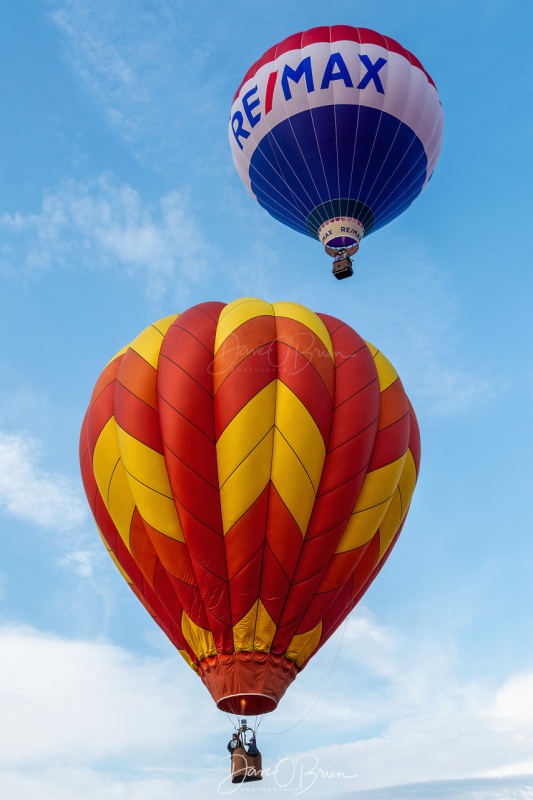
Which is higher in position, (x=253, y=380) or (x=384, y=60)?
(x=384, y=60)

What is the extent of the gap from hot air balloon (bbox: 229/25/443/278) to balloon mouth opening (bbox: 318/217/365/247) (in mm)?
17

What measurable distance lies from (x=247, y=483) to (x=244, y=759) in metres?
3.05

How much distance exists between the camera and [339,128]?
16.1 meters

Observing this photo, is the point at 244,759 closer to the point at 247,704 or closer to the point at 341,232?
the point at 247,704

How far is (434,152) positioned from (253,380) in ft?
25.4

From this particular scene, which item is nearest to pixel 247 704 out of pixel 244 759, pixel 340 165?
pixel 244 759

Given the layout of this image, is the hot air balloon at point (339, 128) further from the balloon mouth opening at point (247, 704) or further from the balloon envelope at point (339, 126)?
the balloon mouth opening at point (247, 704)

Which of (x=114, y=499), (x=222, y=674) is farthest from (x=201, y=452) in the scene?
(x=222, y=674)

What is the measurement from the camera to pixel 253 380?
11.6m

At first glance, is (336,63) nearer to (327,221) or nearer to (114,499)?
(327,221)

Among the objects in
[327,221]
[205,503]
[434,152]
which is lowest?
[205,503]

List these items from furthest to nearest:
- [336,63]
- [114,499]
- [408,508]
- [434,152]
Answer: [434,152] < [336,63] < [408,508] < [114,499]

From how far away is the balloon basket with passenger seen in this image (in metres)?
11.0

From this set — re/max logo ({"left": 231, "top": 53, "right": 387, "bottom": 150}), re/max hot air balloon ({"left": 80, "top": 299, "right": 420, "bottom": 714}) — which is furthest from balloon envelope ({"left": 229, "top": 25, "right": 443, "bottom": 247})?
re/max hot air balloon ({"left": 80, "top": 299, "right": 420, "bottom": 714})
